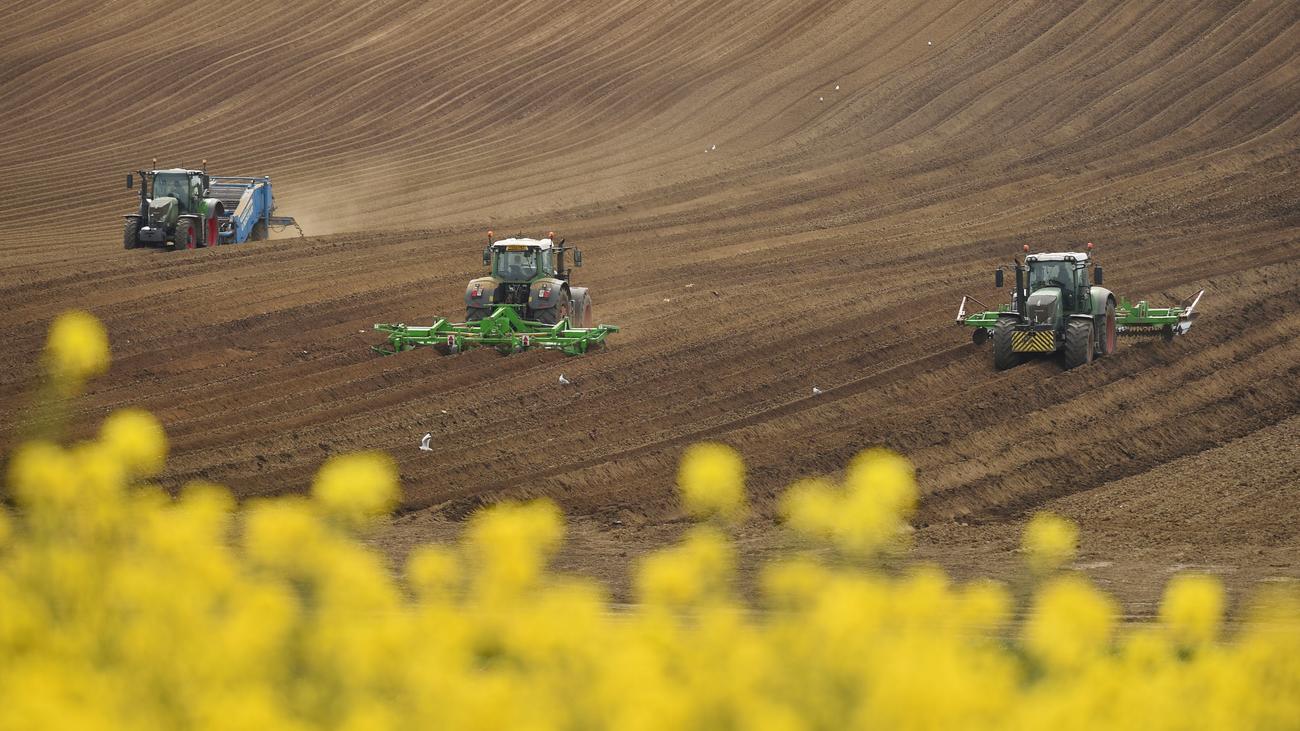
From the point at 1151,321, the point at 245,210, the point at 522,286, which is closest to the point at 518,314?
A: the point at 522,286

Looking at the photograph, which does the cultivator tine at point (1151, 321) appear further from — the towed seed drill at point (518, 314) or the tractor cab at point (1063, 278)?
the towed seed drill at point (518, 314)

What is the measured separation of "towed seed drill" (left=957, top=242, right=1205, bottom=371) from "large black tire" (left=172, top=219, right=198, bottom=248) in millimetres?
16687

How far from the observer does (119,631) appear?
4.46m

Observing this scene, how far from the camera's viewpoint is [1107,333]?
23.7 metres

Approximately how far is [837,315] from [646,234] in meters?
8.49

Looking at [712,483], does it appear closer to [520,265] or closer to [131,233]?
[520,265]

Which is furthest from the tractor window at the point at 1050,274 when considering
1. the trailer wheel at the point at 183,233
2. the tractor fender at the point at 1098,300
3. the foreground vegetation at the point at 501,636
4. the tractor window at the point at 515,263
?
the foreground vegetation at the point at 501,636

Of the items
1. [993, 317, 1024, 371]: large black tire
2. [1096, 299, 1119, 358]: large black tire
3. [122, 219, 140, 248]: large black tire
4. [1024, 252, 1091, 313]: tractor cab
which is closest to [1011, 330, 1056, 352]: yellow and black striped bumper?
[993, 317, 1024, 371]: large black tire

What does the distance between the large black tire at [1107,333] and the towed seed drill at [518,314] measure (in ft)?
23.5

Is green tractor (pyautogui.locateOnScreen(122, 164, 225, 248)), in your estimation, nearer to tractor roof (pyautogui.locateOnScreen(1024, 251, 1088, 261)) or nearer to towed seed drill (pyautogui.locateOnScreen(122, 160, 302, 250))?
towed seed drill (pyautogui.locateOnScreen(122, 160, 302, 250))

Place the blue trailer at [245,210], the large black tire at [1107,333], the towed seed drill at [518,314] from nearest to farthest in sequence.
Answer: the large black tire at [1107,333]
the towed seed drill at [518,314]
the blue trailer at [245,210]

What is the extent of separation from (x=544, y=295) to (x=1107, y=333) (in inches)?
329

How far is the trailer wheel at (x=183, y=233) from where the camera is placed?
33438 millimetres

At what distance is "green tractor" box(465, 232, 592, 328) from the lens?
24.6 meters
